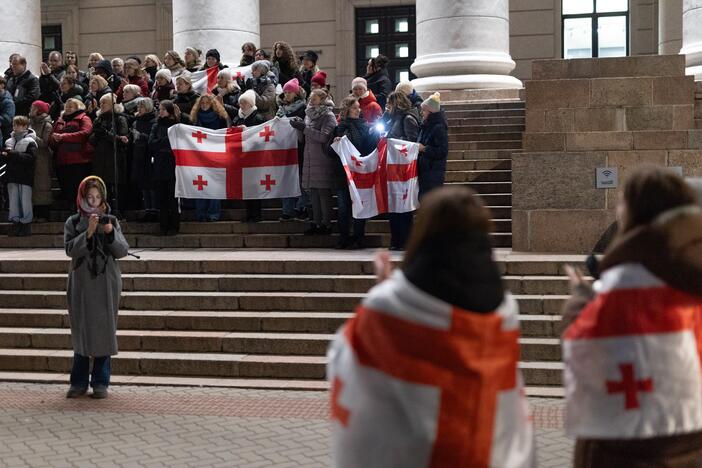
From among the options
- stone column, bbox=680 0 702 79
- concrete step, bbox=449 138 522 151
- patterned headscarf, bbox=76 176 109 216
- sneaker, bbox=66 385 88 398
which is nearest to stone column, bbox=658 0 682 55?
stone column, bbox=680 0 702 79

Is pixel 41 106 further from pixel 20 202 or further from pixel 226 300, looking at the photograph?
pixel 226 300

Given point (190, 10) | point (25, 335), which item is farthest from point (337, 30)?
point (25, 335)

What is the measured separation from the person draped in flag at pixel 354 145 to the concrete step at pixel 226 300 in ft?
7.59

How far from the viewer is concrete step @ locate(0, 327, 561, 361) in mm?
10414

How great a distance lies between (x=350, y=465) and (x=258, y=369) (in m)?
6.45

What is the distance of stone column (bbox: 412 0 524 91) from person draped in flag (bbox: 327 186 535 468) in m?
15.3

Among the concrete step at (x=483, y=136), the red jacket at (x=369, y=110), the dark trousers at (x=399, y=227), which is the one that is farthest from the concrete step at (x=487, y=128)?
the dark trousers at (x=399, y=227)

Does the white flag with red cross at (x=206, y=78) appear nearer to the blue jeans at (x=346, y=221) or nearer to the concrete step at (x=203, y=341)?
the blue jeans at (x=346, y=221)

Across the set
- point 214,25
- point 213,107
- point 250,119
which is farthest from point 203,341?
point 214,25

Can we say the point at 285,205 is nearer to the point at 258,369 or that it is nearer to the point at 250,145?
the point at 250,145

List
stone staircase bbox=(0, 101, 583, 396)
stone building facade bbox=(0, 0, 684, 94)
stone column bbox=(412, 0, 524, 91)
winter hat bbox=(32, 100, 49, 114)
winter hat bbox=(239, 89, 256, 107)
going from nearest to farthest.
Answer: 1. stone staircase bbox=(0, 101, 583, 396)
2. winter hat bbox=(239, 89, 256, 107)
3. winter hat bbox=(32, 100, 49, 114)
4. stone column bbox=(412, 0, 524, 91)
5. stone building facade bbox=(0, 0, 684, 94)

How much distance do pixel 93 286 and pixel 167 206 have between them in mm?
5481

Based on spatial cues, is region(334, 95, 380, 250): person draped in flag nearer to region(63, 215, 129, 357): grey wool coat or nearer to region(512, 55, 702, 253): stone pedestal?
region(512, 55, 702, 253): stone pedestal

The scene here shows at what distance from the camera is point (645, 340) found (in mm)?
4031
